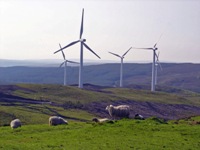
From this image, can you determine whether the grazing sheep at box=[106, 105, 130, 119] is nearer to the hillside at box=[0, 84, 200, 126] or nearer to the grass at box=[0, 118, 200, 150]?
the grass at box=[0, 118, 200, 150]

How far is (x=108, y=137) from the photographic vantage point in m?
29.9

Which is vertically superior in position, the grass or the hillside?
the grass

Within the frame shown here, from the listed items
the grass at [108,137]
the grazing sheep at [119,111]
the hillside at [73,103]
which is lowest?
the hillside at [73,103]

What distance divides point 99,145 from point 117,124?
7.31 meters

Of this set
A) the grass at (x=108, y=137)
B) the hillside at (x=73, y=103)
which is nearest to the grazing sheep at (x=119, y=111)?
the grass at (x=108, y=137)

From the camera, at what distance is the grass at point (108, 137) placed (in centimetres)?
2702

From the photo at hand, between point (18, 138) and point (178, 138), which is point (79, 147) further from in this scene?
point (178, 138)

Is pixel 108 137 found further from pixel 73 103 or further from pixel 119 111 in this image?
pixel 73 103

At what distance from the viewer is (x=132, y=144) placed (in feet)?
91.4

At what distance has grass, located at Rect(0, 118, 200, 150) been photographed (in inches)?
1064

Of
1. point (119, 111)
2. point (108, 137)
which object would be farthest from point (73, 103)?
point (108, 137)

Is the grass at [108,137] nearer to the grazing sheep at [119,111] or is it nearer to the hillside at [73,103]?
the grazing sheep at [119,111]

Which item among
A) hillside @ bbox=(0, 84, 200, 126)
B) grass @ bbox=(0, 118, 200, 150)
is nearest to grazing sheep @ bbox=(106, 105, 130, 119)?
grass @ bbox=(0, 118, 200, 150)

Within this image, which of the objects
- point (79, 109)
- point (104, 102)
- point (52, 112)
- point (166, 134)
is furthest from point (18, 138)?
point (104, 102)
